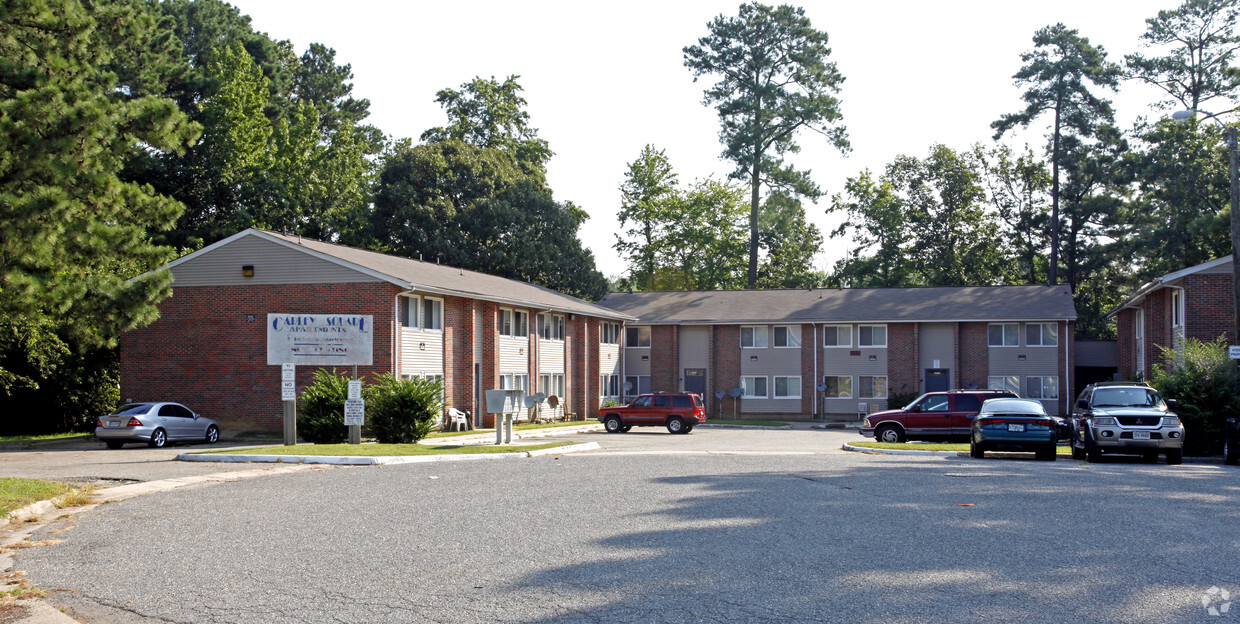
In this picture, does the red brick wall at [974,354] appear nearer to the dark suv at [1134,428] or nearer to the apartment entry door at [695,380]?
the apartment entry door at [695,380]

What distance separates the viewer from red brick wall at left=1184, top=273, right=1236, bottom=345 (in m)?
34.0

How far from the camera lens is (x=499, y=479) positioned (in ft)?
56.3

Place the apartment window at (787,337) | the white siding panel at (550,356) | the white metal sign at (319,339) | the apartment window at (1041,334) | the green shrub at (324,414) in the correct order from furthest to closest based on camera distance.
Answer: the apartment window at (787,337)
the apartment window at (1041,334)
the white siding panel at (550,356)
the green shrub at (324,414)
the white metal sign at (319,339)

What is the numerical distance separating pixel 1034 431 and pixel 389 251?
4248cm

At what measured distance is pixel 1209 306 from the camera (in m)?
34.2

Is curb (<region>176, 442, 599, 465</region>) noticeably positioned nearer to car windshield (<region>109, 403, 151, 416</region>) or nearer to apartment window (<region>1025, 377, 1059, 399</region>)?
car windshield (<region>109, 403, 151, 416</region>)

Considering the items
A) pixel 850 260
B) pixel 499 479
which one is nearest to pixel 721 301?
pixel 850 260

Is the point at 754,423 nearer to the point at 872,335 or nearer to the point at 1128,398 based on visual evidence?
the point at 872,335

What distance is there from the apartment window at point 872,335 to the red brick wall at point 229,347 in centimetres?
2783

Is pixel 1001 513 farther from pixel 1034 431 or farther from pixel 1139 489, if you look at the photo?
pixel 1034 431

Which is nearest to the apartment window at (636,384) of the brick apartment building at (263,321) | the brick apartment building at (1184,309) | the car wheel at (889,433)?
the brick apartment building at (263,321)

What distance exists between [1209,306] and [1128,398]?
546 inches

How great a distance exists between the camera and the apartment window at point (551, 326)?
43.7 metres

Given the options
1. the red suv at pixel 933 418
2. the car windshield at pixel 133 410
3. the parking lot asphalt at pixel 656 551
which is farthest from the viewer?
the red suv at pixel 933 418
